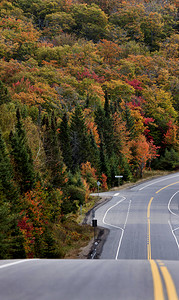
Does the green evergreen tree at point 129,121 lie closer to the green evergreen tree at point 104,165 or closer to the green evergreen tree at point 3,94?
the green evergreen tree at point 104,165

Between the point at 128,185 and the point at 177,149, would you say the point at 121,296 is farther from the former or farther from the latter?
the point at 177,149

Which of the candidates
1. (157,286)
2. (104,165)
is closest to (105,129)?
(104,165)

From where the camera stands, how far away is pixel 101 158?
56656 millimetres

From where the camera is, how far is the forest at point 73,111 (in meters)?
27.9

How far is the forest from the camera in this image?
27922mm

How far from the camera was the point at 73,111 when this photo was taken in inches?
2356

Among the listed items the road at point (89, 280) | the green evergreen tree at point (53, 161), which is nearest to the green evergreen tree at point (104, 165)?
the green evergreen tree at point (53, 161)

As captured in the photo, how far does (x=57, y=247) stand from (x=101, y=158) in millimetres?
33362

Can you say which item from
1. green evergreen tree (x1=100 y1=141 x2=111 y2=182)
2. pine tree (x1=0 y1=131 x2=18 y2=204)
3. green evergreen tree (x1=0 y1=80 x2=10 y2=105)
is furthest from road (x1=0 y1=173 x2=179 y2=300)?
green evergreen tree (x1=100 y1=141 x2=111 y2=182)

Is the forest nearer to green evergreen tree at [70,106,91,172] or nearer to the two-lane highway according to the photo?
green evergreen tree at [70,106,91,172]

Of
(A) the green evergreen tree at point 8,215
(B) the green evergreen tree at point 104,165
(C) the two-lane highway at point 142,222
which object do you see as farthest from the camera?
(B) the green evergreen tree at point 104,165

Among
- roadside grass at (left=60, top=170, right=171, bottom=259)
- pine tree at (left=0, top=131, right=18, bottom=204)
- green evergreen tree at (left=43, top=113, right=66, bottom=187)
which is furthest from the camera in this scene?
green evergreen tree at (left=43, top=113, right=66, bottom=187)

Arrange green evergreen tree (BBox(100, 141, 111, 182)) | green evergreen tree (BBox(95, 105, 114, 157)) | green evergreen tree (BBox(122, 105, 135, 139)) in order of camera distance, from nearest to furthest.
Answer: green evergreen tree (BBox(100, 141, 111, 182))
green evergreen tree (BBox(95, 105, 114, 157))
green evergreen tree (BBox(122, 105, 135, 139))

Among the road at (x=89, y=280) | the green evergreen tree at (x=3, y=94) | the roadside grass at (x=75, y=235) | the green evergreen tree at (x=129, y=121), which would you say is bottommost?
the roadside grass at (x=75, y=235)
